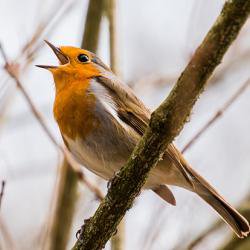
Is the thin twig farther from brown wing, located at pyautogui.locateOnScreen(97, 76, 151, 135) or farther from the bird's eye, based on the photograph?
the bird's eye

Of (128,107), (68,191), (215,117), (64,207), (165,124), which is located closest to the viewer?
(165,124)

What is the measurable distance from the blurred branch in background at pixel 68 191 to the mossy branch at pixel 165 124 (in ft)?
3.15

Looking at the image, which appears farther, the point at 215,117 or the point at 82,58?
the point at 82,58

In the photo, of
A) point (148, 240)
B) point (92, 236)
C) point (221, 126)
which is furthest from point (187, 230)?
point (221, 126)

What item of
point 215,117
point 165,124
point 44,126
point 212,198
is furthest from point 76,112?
point 165,124

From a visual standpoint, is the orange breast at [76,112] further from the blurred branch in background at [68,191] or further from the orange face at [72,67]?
the blurred branch in background at [68,191]

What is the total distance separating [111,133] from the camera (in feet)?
13.0

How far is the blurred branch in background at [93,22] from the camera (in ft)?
14.2

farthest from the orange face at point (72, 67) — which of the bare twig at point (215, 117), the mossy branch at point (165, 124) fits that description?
the mossy branch at point (165, 124)

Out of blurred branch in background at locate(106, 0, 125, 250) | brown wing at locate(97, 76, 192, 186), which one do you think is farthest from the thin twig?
blurred branch in background at locate(106, 0, 125, 250)

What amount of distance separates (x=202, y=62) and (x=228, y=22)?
20 cm

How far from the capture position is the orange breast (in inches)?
157

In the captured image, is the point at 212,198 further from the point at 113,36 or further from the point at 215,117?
the point at 113,36

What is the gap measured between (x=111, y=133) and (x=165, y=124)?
1.36 meters
